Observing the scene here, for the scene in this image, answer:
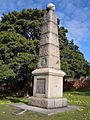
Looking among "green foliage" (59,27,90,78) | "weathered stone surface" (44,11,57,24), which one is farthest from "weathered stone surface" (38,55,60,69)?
"green foliage" (59,27,90,78)

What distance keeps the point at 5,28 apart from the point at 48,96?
1124cm

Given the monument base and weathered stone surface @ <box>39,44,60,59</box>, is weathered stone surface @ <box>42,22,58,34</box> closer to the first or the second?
weathered stone surface @ <box>39,44,60,59</box>

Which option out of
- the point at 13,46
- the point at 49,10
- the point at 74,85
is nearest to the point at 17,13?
the point at 13,46

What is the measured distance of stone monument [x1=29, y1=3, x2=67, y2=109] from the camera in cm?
962

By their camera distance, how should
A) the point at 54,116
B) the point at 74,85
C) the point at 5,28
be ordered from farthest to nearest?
1. the point at 74,85
2. the point at 5,28
3. the point at 54,116

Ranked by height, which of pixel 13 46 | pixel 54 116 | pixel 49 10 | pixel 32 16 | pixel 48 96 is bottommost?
pixel 54 116

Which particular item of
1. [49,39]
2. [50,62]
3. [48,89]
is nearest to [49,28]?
[49,39]

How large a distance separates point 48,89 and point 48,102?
26.8 inches

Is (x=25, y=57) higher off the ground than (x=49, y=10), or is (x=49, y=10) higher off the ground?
(x=49, y=10)

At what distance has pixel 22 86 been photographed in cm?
2117

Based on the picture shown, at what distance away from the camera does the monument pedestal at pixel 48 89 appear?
9441mm

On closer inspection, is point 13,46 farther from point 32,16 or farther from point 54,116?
point 54,116

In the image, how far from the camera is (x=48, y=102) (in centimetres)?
920

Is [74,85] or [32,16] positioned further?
[74,85]
